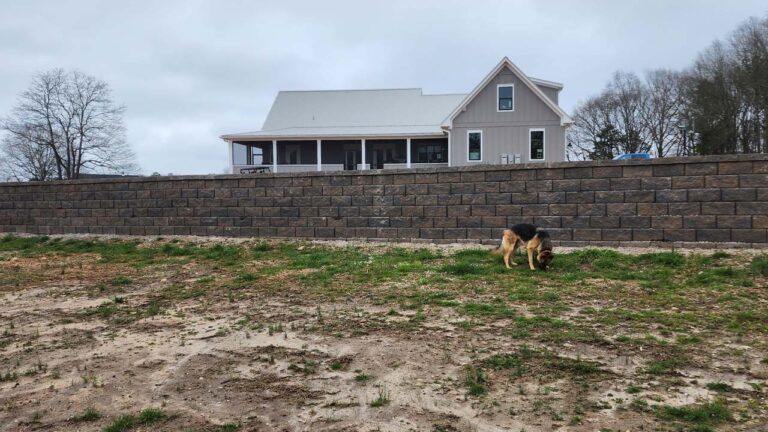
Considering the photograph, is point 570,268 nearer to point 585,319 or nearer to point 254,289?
point 585,319

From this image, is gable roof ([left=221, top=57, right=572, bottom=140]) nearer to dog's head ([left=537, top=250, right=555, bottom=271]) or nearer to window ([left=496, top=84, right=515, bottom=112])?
window ([left=496, top=84, right=515, bottom=112])

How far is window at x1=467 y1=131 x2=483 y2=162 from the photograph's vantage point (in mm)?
24078

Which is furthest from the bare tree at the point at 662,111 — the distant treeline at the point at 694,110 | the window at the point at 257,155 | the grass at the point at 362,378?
the grass at the point at 362,378

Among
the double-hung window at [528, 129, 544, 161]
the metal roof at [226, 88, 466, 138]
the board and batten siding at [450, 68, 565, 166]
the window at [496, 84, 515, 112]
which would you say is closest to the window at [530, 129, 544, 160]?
the double-hung window at [528, 129, 544, 161]

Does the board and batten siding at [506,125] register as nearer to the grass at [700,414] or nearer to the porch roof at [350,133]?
the porch roof at [350,133]

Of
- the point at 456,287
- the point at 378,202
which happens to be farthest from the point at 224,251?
the point at 456,287

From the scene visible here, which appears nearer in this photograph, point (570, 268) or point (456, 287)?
point (456, 287)

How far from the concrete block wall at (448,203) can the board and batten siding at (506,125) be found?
1413 cm

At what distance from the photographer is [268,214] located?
11.2 m

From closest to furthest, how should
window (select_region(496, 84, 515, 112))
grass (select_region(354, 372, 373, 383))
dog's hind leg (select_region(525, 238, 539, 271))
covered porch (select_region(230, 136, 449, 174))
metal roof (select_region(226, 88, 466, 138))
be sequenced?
1. grass (select_region(354, 372, 373, 383))
2. dog's hind leg (select_region(525, 238, 539, 271))
3. window (select_region(496, 84, 515, 112))
4. metal roof (select_region(226, 88, 466, 138))
5. covered porch (select_region(230, 136, 449, 174))

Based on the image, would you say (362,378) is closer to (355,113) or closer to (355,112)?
(355,113)

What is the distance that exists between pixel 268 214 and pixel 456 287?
6.05 m

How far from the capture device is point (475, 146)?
24.2 meters

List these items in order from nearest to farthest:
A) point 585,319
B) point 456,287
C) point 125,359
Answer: point 125,359
point 585,319
point 456,287
